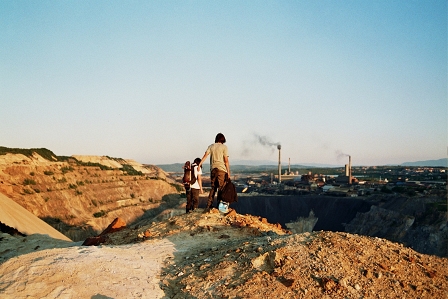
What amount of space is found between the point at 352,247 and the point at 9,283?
542cm

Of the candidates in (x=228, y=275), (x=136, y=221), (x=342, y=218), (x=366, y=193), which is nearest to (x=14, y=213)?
(x=228, y=275)

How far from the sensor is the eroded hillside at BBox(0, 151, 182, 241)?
93.1 ft

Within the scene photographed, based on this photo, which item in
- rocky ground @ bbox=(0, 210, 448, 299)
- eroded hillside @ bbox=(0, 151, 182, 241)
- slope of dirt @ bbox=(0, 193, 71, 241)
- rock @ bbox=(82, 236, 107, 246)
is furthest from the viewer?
eroded hillside @ bbox=(0, 151, 182, 241)

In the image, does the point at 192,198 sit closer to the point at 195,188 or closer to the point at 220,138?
the point at 195,188

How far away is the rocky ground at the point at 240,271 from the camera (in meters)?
5.43

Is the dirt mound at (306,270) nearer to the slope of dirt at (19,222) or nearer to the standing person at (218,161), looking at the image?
the standing person at (218,161)

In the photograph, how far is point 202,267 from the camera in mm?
6414

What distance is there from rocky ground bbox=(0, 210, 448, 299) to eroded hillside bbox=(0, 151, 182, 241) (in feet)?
71.2

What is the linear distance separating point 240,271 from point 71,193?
31.0m

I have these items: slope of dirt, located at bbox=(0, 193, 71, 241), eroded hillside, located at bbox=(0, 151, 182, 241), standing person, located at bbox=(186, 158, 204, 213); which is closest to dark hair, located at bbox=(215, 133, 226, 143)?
standing person, located at bbox=(186, 158, 204, 213)

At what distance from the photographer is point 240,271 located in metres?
6.02

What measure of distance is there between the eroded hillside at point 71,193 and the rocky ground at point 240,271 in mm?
21698

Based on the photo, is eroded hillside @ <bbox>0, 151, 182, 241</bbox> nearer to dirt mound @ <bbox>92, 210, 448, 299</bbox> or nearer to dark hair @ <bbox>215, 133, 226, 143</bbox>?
dark hair @ <bbox>215, 133, 226, 143</bbox>

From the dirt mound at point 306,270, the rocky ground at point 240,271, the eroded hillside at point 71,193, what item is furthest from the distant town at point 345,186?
the rocky ground at point 240,271
